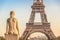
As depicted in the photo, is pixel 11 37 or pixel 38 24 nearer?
pixel 11 37

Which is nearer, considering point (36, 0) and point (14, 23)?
point (14, 23)

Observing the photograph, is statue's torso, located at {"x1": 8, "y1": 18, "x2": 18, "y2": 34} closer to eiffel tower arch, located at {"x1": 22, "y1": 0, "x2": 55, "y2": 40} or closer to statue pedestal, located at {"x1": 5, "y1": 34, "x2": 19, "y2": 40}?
statue pedestal, located at {"x1": 5, "y1": 34, "x2": 19, "y2": 40}

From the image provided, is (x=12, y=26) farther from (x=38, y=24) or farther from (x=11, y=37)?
(x=38, y=24)

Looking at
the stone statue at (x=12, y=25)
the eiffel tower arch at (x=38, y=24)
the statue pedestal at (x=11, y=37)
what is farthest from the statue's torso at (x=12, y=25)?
the eiffel tower arch at (x=38, y=24)

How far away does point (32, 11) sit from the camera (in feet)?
113

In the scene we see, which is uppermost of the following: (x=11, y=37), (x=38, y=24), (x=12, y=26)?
(x=38, y=24)

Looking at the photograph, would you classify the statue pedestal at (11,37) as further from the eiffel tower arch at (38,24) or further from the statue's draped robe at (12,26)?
the eiffel tower arch at (38,24)

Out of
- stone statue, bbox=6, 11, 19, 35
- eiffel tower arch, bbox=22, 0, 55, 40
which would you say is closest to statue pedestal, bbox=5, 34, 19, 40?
stone statue, bbox=6, 11, 19, 35

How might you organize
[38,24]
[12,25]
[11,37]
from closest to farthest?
[11,37] → [12,25] → [38,24]

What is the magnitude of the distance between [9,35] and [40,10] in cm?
2696

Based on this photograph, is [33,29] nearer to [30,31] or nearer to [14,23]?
[30,31]

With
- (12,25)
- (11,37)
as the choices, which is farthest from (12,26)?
(11,37)

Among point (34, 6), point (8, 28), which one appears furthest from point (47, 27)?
point (8, 28)

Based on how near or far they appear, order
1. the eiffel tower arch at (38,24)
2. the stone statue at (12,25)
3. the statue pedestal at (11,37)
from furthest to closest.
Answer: the eiffel tower arch at (38,24), the stone statue at (12,25), the statue pedestal at (11,37)
